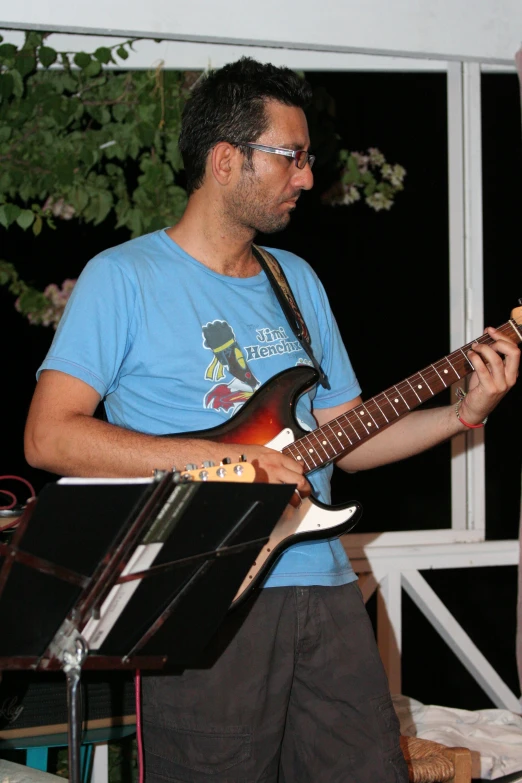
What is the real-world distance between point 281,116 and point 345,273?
64.1 inches

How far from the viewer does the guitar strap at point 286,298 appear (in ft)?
7.79

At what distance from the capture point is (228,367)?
2.21 meters

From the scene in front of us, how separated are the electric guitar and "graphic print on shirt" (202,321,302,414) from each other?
5cm

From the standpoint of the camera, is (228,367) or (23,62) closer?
(228,367)

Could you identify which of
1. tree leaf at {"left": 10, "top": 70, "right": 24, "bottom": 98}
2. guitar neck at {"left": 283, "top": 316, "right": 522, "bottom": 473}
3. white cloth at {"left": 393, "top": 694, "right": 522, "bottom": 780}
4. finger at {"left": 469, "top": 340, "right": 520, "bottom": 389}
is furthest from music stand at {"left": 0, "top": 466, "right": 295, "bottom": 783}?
tree leaf at {"left": 10, "top": 70, "right": 24, "bottom": 98}

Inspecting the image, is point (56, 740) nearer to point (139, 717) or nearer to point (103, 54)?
point (139, 717)

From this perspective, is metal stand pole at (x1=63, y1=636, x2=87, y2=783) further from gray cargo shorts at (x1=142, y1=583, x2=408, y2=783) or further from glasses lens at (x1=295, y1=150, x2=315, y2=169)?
glasses lens at (x1=295, y1=150, x2=315, y2=169)

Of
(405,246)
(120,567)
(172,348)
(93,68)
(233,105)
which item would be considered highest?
(93,68)

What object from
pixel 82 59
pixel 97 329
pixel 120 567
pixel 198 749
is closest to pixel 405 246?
pixel 82 59

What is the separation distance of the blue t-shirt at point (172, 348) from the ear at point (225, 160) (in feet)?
0.71

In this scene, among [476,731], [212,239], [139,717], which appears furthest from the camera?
[476,731]

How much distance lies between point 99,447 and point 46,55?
2005 mm

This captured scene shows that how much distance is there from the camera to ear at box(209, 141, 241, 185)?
93.3 inches

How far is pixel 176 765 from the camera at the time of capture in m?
1.98
